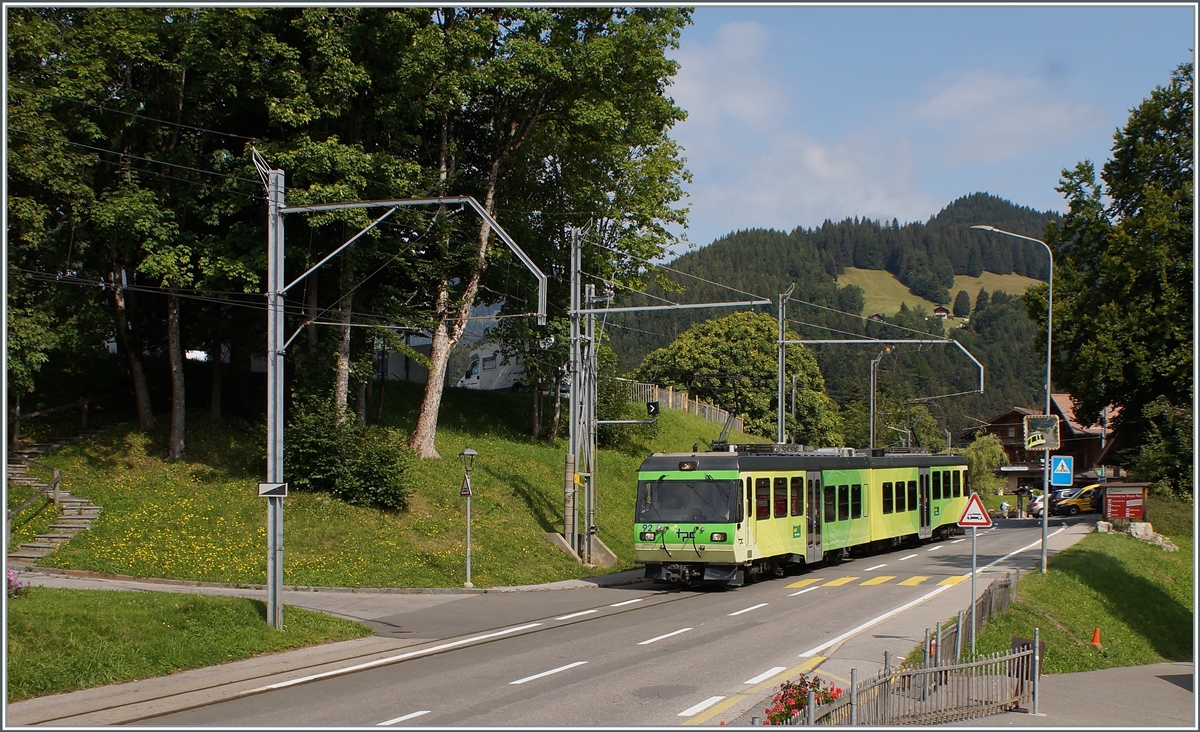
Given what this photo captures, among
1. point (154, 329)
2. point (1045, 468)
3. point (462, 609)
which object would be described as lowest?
point (462, 609)

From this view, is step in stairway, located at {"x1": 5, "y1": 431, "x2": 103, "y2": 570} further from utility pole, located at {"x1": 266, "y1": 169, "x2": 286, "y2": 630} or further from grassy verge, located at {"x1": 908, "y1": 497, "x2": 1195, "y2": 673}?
grassy verge, located at {"x1": 908, "y1": 497, "x2": 1195, "y2": 673}

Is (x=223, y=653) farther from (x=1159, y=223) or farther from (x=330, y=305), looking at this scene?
(x=1159, y=223)

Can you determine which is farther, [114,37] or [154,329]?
[154,329]

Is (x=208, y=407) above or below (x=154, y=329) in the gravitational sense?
below

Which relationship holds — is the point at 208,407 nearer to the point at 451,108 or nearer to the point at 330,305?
the point at 330,305

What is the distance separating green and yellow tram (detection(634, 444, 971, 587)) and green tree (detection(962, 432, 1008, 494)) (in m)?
45.1

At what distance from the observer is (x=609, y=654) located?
1602 centimetres

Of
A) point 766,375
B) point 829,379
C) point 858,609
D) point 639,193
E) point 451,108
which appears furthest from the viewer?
point 829,379

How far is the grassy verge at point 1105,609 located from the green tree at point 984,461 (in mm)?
39084

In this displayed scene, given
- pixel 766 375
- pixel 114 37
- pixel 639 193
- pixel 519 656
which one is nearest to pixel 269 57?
pixel 114 37

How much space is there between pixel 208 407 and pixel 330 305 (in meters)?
6.52

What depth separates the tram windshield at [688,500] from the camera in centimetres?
2406

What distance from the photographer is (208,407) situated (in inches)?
1377

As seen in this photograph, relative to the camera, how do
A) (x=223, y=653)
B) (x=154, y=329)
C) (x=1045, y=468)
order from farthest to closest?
1. (x=154, y=329)
2. (x=1045, y=468)
3. (x=223, y=653)
